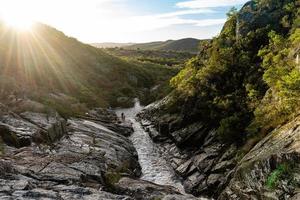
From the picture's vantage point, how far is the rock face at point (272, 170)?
20766 mm

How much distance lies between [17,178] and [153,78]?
89.8 metres

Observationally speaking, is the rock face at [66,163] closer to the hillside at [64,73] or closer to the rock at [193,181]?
the rock at [193,181]

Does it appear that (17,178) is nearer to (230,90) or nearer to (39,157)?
(39,157)

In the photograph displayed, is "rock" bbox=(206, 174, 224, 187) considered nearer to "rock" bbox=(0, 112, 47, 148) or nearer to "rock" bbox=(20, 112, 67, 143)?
"rock" bbox=(20, 112, 67, 143)

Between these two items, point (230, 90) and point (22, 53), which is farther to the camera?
point (22, 53)

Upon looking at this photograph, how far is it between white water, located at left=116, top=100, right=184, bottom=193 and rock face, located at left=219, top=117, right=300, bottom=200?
7.64 meters

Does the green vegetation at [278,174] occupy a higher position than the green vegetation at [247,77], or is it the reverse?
the green vegetation at [247,77]

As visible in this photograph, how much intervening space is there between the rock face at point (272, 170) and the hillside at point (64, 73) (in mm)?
27511

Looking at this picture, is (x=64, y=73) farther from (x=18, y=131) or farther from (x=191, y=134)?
(x=18, y=131)

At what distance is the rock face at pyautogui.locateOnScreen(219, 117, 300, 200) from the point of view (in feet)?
68.1

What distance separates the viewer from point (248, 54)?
44594mm

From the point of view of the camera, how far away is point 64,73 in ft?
267

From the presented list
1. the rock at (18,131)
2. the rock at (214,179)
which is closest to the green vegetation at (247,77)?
the rock at (214,179)

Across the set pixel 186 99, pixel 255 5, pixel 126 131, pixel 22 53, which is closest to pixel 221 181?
pixel 186 99
